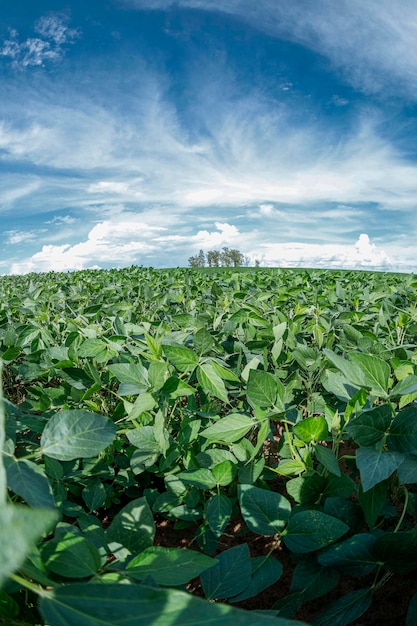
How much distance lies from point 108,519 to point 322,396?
1.04m

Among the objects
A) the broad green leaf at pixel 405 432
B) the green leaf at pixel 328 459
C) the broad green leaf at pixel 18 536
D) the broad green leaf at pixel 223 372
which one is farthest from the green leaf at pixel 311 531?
the broad green leaf at pixel 18 536

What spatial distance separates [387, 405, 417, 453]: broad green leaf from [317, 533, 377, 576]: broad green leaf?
0.69 feet

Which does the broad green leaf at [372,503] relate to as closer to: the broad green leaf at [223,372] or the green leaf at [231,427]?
the green leaf at [231,427]

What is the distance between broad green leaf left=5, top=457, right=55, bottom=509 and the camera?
27.2 inches

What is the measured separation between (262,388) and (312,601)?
917 millimetres

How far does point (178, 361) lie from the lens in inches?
54.7

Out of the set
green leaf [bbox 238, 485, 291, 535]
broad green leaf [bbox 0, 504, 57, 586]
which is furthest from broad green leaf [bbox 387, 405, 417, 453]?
broad green leaf [bbox 0, 504, 57, 586]

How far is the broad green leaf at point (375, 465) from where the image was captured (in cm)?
91

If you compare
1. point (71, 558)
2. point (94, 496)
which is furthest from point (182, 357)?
point (71, 558)

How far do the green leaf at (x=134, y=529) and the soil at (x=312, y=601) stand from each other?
47cm

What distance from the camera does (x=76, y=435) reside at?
804 millimetres

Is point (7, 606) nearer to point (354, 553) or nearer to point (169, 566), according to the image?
point (169, 566)

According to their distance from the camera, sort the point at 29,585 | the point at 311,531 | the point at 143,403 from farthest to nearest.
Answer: the point at 143,403
the point at 311,531
the point at 29,585

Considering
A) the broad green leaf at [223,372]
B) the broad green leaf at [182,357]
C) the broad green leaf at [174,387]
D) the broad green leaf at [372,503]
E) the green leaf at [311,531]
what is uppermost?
the broad green leaf at [182,357]
